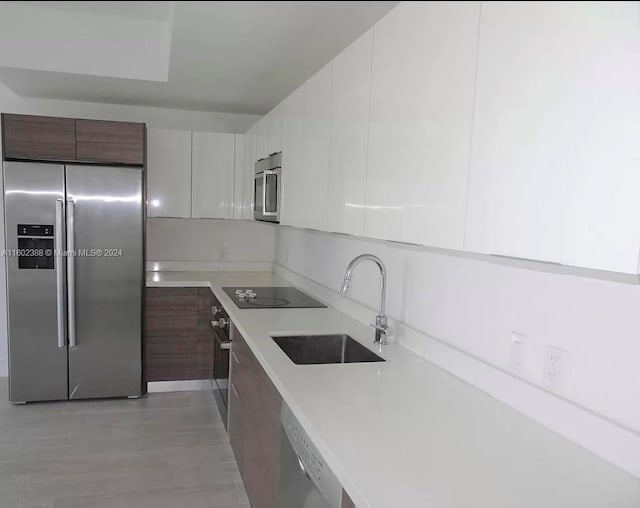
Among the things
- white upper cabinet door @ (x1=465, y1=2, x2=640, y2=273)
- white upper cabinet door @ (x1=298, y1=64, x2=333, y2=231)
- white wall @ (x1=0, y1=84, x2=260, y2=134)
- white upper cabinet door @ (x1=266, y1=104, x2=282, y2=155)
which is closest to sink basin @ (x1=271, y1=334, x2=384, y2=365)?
white upper cabinet door @ (x1=298, y1=64, x2=333, y2=231)

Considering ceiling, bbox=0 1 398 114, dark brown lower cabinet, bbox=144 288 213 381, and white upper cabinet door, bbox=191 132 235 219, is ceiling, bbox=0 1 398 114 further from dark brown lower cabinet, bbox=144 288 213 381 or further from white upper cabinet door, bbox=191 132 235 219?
white upper cabinet door, bbox=191 132 235 219

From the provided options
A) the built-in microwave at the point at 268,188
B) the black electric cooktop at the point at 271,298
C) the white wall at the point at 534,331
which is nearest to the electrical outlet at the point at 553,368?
the white wall at the point at 534,331

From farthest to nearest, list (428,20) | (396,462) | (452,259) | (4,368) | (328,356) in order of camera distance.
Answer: (4,368) → (328,356) → (452,259) → (396,462) → (428,20)

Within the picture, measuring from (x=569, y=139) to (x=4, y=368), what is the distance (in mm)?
4453

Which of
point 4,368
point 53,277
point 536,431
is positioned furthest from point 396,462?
point 4,368

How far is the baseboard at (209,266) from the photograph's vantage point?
4223 millimetres

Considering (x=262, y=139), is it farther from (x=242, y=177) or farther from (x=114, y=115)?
(x=114, y=115)

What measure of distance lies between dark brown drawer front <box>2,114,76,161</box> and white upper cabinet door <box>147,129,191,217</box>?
0.58m

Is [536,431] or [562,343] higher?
[562,343]

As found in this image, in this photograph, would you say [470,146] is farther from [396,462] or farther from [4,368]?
[4,368]

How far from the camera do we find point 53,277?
346 cm

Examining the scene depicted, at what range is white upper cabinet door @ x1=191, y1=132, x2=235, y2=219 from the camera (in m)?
3.98

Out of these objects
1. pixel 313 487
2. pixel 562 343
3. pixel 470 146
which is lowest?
pixel 313 487

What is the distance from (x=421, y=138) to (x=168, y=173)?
2999 mm
